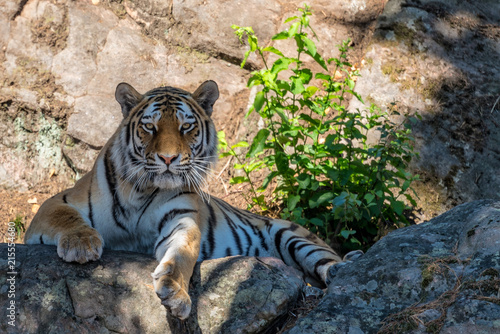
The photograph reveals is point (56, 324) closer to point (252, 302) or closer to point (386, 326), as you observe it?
point (252, 302)

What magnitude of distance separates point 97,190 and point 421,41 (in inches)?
179

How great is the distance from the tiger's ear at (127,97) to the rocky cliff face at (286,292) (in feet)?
3.82

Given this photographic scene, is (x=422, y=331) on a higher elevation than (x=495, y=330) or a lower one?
lower

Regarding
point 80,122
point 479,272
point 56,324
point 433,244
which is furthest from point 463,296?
point 80,122

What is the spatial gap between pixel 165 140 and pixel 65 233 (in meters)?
0.86

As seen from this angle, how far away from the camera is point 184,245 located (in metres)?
3.10

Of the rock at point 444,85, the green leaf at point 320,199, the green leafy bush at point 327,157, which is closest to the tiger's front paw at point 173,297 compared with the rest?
the green leafy bush at point 327,157

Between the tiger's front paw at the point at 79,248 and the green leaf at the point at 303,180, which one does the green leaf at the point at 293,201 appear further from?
the tiger's front paw at the point at 79,248

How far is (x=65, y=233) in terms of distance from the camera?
9.87 ft

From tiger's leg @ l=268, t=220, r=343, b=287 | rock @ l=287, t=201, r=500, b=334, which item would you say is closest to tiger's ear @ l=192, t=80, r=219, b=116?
tiger's leg @ l=268, t=220, r=343, b=287

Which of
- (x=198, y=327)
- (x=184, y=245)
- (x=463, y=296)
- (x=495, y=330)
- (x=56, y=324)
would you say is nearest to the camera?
(x=495, y=330)

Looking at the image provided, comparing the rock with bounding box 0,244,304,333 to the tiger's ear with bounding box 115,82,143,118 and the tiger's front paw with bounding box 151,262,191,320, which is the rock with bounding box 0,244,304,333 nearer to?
the tiger's front paw with bounding box 151,262,191,320

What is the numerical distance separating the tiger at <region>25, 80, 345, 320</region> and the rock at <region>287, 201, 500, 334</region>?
2.18 feet

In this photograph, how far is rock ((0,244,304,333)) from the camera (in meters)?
2.65
